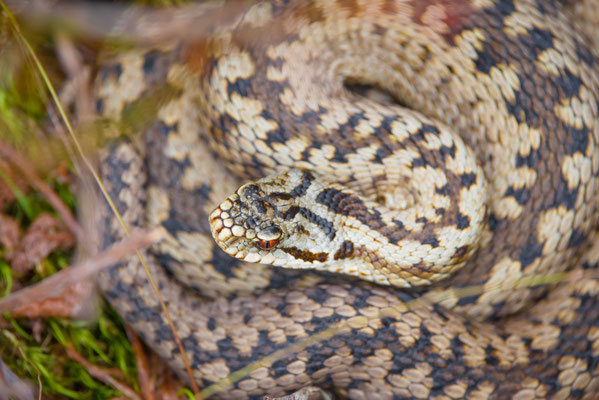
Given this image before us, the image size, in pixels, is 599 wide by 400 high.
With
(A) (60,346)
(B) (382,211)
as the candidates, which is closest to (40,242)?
(A) (60,346)

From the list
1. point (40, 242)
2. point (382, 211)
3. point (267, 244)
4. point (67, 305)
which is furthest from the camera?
point (40, 242)

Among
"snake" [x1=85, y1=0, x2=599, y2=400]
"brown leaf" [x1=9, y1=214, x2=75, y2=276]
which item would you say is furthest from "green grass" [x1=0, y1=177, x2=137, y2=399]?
"snake" [x1=85, y1=0, x2=599, y2=400]

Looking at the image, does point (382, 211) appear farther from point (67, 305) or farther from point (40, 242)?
point (40, 242)

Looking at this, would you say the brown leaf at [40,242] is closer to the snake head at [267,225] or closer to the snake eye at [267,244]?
the snake head at [267,225]

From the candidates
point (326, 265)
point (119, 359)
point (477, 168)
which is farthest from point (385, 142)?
point (119, 359)

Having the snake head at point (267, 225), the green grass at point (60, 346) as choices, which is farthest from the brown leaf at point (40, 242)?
the snake head at point (267, 225)

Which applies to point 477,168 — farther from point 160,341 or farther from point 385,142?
point 160,341
